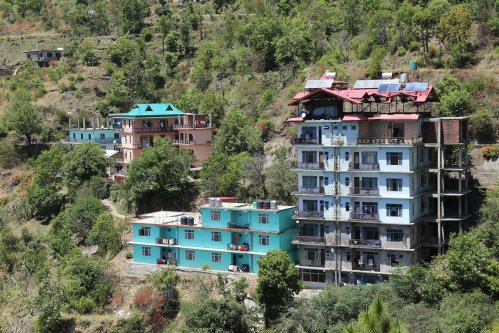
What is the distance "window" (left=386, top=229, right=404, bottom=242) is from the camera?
41656 mm

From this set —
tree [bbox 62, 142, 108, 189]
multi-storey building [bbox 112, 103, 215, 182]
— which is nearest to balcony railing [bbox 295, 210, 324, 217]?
multi-storey building [bbox 112, 103, 215, 182]

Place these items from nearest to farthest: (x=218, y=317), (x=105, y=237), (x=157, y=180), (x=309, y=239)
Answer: (x=218, y=317) → (x=309, y=239) → (x=105, y=237) → (x=157, y=180)

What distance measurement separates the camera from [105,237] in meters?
52.2

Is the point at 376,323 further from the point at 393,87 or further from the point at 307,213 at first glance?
the point at 393,87

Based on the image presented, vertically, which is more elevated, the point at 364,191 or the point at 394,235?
the point at 364,191

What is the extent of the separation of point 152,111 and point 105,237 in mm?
Answer: 15125

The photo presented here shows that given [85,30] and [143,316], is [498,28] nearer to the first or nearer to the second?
[143,316]

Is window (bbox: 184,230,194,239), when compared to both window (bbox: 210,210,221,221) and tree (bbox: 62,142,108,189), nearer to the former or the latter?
window (bbox: 210,210,221,221)

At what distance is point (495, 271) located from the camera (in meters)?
37.2

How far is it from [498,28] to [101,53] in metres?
51.7

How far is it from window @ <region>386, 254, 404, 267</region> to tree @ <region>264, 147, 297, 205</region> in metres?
9.77

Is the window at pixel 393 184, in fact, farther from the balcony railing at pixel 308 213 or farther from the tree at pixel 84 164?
the tree at pixel 84 164

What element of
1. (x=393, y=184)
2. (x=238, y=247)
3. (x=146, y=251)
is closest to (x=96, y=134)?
(x=146, y=251)

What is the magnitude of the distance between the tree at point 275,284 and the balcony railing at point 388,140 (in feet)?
26.6
